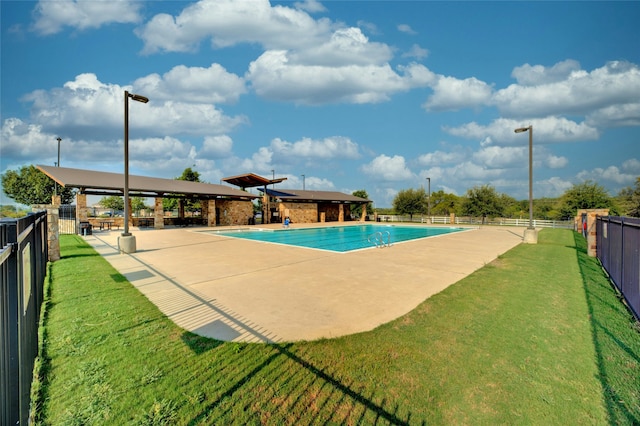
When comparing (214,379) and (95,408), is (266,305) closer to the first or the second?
(214,379)

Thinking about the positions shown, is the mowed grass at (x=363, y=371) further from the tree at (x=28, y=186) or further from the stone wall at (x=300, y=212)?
the tree at (x=28, y=186)

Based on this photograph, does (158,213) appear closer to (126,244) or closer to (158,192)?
(158,192)

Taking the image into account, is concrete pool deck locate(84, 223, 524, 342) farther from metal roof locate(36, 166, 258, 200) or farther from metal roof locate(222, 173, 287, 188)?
metal roof locate(222, 173, 287, 188)

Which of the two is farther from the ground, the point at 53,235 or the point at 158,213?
the point at 158,213

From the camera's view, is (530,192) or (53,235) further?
(530,192)

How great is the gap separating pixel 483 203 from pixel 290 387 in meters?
41.3

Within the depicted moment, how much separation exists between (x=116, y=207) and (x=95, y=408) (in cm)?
8777

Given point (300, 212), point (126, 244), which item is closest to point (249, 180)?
point (300, 212)

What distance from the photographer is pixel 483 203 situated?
38406mm

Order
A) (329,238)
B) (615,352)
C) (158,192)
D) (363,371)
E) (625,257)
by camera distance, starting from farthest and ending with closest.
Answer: (158,192) → (329,238) → (625,257) → (615,352) → (363,371)

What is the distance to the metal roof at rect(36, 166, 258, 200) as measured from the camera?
69.4 feet

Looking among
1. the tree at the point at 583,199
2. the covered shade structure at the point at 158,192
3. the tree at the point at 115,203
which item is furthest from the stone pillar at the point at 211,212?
the tree at the point at 115,203

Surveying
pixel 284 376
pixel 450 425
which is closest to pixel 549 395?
pixel 450 425

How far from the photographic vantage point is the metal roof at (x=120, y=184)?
21164 millimetres
